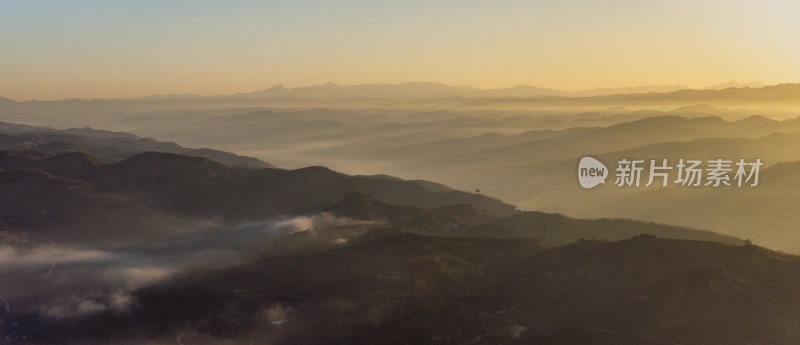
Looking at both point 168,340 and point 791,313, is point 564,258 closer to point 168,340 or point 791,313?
point 791,313

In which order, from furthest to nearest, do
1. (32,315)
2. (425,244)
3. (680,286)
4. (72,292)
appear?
(425,244)
(72,292)
(32,315)
(680,286)

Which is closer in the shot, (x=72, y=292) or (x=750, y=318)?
(x=750, y=318)

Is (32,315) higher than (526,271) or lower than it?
lower

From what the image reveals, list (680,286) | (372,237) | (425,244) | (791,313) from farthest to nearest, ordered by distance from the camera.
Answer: (372,237)
(425,244)
(680,286)
(791,313)

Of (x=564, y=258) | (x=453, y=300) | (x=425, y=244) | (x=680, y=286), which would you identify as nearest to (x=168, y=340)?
(x=453, y=300)

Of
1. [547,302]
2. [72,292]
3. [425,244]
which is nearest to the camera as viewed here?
[547,302]

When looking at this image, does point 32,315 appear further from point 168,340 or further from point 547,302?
point 547,302

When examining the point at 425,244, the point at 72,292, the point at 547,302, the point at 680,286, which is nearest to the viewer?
the point at 680,286

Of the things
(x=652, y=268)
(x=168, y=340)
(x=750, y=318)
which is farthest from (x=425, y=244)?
(x=750, y=318)

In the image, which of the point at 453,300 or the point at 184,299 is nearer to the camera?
the point at 453,300
